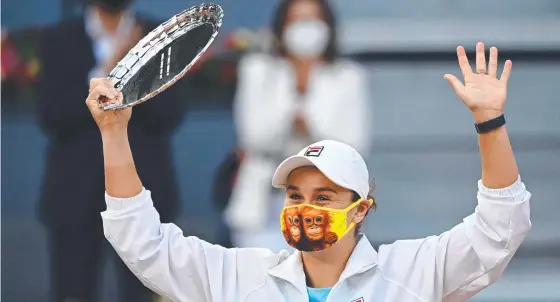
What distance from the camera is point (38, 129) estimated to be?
24.0 ft

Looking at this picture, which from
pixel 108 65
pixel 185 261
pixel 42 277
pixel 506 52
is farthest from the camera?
pixel 506 52

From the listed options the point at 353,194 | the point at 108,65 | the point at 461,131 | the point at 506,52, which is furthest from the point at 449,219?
the point at 353,194

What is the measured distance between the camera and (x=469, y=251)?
11.6 ft

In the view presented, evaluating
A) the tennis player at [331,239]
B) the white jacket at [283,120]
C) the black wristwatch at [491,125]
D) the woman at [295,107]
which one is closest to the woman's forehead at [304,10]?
the woman at [295,107]

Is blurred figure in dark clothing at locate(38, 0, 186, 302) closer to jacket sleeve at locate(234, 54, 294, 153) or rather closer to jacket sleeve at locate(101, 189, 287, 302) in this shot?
jacket sleeve at locate(234, 54, 294, 153)

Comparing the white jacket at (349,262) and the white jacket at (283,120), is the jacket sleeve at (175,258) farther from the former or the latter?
the white jacket at (283,120)

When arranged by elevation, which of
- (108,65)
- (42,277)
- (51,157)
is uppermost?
(108,65)

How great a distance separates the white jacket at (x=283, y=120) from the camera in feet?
21.3

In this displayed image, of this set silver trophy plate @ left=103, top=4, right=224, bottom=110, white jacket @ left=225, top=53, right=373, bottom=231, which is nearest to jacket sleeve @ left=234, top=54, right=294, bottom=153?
white jacket @ left=225, top=53, right=373, bottom=231

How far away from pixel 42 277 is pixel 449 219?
2.39 meters

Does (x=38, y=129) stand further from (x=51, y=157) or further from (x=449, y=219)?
(x=449, y=219)

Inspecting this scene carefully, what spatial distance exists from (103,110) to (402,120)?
4268 mm

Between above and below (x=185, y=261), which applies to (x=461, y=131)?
above

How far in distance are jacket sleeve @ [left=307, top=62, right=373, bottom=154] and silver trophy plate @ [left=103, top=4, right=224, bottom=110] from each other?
268 centimetres
